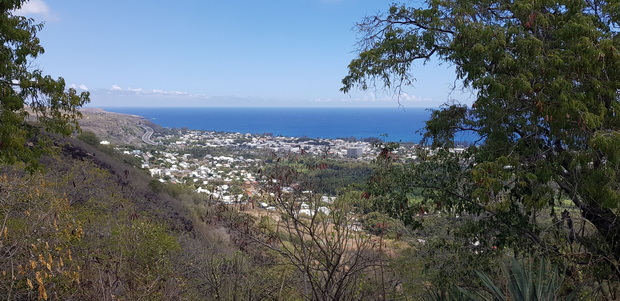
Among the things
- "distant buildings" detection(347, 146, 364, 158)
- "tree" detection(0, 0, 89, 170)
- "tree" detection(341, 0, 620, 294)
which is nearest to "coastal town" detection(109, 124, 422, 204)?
"distant buildings" detection(347, 146, 364, 158)

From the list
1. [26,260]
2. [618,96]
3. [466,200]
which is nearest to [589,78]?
[618,96]

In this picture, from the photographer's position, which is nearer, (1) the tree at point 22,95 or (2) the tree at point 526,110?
(2) the tree at point 526,110

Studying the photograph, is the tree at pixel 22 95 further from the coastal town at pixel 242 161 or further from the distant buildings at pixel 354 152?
the distant buildings at pixel 354 152

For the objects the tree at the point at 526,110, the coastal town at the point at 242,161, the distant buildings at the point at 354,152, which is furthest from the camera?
the distant buildings at the point at 354,152

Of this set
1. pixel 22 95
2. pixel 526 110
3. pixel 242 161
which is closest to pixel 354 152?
pixel 526 110

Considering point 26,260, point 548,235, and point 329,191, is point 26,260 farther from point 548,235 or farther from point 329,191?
point 548,235

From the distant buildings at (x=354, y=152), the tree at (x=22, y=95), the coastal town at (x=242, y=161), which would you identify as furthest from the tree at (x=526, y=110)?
the tree at (x=22, y=95)

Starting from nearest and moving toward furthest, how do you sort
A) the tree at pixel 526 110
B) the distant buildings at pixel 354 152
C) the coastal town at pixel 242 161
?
the tree at pixel 526 110
the coastal town at pixel 242 161
the distant buildings at pixel 354 152
